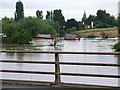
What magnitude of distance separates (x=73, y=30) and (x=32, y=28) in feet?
5.32

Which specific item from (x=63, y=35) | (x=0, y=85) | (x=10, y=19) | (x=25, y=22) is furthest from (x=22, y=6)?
(x=63, y=35)

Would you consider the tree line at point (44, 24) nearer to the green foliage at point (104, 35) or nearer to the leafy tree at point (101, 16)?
the leafy tree at point (101, 16)

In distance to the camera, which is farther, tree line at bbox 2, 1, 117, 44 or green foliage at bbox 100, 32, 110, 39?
green foliage at bbox 100, 32, 110, 39

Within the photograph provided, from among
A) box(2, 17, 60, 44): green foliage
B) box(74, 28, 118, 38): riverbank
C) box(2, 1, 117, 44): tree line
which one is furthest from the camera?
box(74, 28, 118, 38): riverbank

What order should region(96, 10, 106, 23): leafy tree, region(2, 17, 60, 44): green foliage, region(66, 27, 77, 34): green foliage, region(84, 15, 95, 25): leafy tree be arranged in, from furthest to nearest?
region(66, 27, 77, 34): green foliage
region(84, 15, 95, 25): leafy tree
region(96, 10, 106, 23): leafy tree
region(2, 17, 60, 44): green foliage

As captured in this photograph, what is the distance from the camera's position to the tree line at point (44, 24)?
19.6 feet

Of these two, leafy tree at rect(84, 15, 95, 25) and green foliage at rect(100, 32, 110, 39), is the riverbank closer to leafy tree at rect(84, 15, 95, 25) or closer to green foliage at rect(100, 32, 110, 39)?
green foliage at rect(100, 32, 110, 39)

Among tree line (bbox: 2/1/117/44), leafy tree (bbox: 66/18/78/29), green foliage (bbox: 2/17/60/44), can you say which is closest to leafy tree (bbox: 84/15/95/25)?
tree line (bbox: 2/1/117/44)

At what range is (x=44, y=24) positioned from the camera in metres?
6.65

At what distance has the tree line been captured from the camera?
236 inches

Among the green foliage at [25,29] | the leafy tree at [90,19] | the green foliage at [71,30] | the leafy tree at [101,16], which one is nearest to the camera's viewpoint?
the green foliage at [25,29]

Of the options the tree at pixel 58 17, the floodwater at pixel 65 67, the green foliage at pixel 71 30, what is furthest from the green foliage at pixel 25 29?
the green foliage at pixel 71 30

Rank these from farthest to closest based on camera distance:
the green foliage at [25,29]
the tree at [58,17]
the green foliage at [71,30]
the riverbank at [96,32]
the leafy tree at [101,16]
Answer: the green foliage at [71,30]
the tree at [58,17]
the riverbank at [96,32]
the leafy tree at [101,16]
the green foliage at [25,29]

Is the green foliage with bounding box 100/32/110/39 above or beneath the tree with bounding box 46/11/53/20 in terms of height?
beneath
